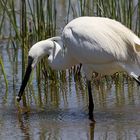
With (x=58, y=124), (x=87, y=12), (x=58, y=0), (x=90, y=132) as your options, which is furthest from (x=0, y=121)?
(x=58, y=0)

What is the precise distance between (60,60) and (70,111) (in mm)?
818

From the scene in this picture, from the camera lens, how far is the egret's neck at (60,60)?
8.79 m

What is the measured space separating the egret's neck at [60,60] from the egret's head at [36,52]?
8 cm

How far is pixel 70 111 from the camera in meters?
8.39

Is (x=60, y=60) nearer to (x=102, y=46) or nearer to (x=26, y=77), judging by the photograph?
(x=26, y=77)

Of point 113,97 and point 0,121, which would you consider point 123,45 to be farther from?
point 0,121

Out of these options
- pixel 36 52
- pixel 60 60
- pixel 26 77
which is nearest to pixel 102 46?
pixel 60 60

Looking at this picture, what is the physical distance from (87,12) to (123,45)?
7.41 feet

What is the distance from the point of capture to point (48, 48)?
8812 mm

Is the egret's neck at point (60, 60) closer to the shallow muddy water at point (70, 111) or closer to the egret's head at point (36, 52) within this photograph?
the egret's head at point (36, 52)

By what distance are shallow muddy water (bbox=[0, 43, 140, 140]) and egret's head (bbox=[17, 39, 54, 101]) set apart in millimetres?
393

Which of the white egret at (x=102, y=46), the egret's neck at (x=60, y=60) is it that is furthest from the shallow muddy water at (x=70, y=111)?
the egret's neck at (x=60, y=60)

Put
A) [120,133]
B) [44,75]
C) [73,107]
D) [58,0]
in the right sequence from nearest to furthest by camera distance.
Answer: [120,133]
[73,107]
[44,75]
[58,0]

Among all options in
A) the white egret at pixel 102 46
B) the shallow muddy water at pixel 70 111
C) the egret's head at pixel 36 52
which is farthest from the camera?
the egret's head at pixel 36 52
